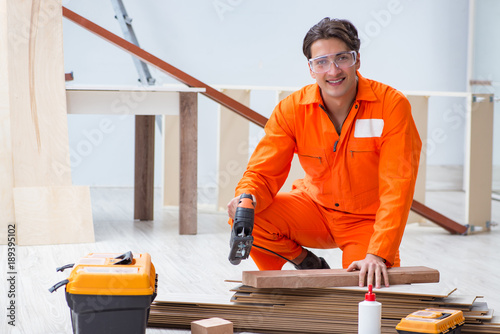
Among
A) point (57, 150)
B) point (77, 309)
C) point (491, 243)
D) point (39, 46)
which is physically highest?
point (39, 46)

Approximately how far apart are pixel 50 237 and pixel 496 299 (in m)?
2.24

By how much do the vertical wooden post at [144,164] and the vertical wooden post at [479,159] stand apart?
210cm

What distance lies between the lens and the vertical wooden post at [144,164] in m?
4.44

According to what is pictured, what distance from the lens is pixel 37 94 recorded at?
3580 mm

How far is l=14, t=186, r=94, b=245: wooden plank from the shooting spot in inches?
136

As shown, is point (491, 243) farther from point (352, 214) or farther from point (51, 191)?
point (51, 191)

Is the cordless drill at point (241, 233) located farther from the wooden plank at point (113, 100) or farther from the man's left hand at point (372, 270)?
the wooden plank at point (113, 100)

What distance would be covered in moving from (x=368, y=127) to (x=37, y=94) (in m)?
2.06

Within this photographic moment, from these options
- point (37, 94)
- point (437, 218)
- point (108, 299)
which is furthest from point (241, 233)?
point (437, 218)

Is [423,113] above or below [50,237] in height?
above

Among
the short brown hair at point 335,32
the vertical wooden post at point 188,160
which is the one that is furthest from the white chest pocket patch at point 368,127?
the vertical wooden post at point 188,160

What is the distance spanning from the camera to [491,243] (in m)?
3.89

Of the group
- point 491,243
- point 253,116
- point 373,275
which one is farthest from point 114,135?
point 373,275

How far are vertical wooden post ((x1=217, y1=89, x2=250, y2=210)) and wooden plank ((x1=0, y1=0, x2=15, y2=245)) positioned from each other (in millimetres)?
1692
